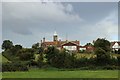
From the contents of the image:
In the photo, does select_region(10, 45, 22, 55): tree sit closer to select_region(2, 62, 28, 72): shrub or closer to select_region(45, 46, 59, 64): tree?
select_region(45, 46, 59, 64): tree

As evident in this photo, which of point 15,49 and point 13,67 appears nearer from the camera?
point 13,67

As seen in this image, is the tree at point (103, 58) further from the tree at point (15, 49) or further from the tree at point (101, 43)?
the tree at point (15, 49)

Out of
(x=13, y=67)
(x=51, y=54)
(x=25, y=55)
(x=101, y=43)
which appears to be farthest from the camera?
(x=101, y=43)

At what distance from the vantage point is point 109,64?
4753 cm

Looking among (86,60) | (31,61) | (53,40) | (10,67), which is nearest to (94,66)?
(86,60)

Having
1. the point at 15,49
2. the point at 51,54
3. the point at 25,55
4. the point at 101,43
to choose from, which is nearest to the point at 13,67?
the point at 51,54

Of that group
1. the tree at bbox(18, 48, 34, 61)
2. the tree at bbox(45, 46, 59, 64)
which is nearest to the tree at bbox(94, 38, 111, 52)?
the tree at bbox(45, 46, 59, 64)

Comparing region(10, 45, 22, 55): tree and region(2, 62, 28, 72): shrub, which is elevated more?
region(10, 45, 22, 55): tree

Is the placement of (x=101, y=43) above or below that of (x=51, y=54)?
above

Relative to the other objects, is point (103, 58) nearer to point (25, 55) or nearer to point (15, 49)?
point (25, 55)

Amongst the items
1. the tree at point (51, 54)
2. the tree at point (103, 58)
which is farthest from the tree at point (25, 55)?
the tree at point (103, 58)

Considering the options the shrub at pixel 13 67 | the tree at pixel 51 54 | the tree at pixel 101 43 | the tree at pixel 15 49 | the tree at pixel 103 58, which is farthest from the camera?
the tree at pixel 15 49

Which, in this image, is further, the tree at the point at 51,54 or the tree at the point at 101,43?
the tree at the point at 101,43

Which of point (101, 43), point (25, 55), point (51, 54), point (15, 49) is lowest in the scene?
point (25, 55)
